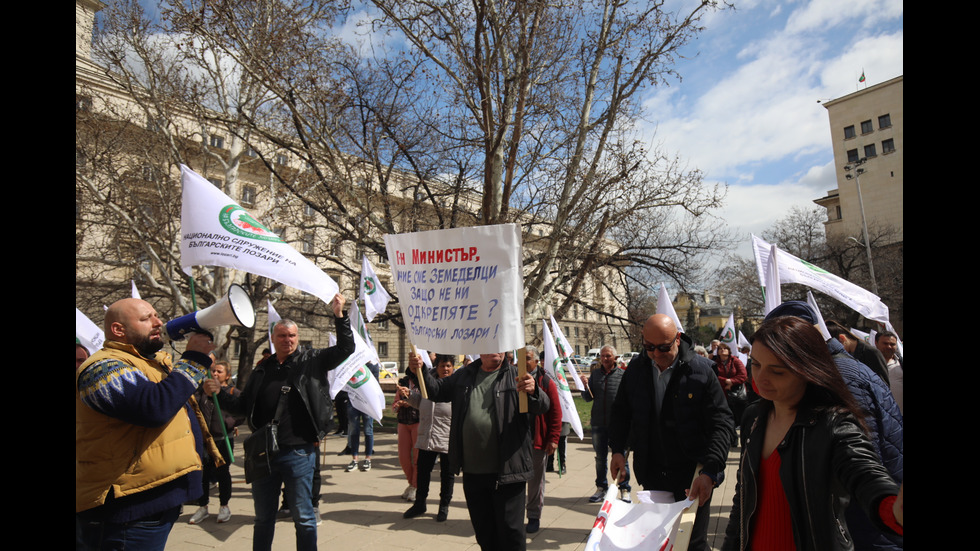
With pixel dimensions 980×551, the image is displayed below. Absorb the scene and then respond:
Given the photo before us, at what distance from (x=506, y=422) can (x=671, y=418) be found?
1.08 m

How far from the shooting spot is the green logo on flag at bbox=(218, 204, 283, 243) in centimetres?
447

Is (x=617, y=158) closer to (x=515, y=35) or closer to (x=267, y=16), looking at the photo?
(x=515, y=35)

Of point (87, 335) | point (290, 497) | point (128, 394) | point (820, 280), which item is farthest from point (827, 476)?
point (87, 335)

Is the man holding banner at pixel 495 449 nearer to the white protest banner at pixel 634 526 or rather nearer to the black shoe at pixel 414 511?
the white protest banner at pixel 634 526

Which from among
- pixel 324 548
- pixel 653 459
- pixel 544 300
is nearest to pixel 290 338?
pixel 324 548

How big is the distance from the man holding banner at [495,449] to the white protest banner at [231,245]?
1.30 meters

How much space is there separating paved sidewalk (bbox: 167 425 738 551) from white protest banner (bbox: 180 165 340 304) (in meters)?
2.58

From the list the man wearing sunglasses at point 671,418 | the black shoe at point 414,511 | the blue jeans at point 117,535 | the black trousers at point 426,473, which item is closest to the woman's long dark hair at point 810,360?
the man wearing sunglasses at point 671,418

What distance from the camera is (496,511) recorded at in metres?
3.88

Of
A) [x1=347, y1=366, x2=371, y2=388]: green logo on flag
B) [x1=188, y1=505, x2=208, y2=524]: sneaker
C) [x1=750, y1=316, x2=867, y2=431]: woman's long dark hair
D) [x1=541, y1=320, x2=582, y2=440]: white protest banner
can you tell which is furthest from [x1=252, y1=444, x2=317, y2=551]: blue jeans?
[x1=541, y1=320, x2=582, y2=440]: white protest banner

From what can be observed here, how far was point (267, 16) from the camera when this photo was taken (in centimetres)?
1245

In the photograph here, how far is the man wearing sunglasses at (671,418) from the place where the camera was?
3.68 metres

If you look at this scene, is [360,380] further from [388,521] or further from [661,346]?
[661,346]

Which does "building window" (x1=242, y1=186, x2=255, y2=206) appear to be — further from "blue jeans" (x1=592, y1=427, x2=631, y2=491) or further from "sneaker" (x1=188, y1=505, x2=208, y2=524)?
"blue jeans" (x1=592, y1=427, x2=631, y2=491)
